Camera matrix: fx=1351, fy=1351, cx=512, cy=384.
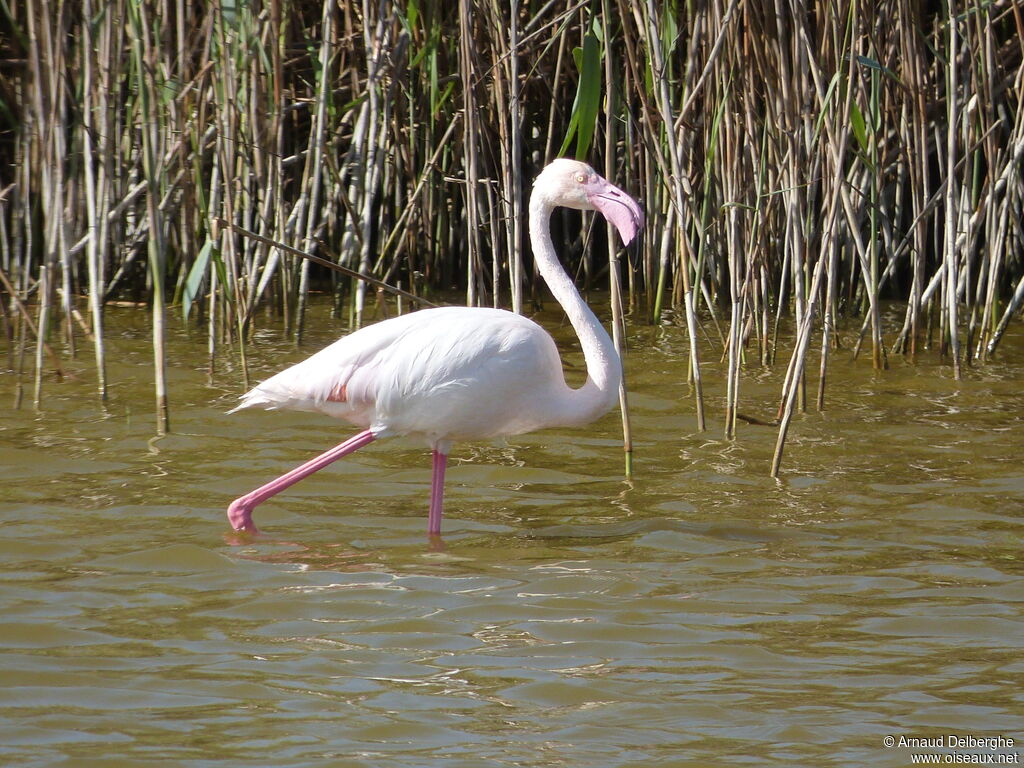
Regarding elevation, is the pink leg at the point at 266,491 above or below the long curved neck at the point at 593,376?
Answer: below

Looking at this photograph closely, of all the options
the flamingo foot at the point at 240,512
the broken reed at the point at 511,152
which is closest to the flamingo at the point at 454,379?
the flamingo foot at the point at 240,512

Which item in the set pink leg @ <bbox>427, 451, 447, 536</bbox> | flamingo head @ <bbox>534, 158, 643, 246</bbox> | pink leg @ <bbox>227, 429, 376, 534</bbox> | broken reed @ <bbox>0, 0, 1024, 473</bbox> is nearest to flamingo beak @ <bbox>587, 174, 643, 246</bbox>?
flamingo head @ <bbox>534, 158, 643, 246</bbox>

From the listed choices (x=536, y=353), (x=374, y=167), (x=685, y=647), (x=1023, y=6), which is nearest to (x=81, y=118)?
(x=374, y=167)

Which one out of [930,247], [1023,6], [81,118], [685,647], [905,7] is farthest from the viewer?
[930,247]

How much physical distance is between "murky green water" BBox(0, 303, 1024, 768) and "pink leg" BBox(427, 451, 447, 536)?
0.10 meters

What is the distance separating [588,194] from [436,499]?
142 cm

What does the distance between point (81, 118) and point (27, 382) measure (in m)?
2.01

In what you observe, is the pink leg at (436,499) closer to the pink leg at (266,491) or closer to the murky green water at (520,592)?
the murky green water at (520,592)

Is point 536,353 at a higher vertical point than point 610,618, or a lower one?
higher

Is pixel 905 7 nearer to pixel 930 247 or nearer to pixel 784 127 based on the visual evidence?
pixel 784 127

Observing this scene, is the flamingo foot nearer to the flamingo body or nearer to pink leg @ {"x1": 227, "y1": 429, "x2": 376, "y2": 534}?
pink leg @ {"x1": 227, "y1": 429, "x2": 376, "y2": 534}

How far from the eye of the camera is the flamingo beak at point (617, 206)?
5.48 metres

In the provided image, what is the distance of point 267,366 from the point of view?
8070 millimetres

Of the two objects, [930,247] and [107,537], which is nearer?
[107,537]
